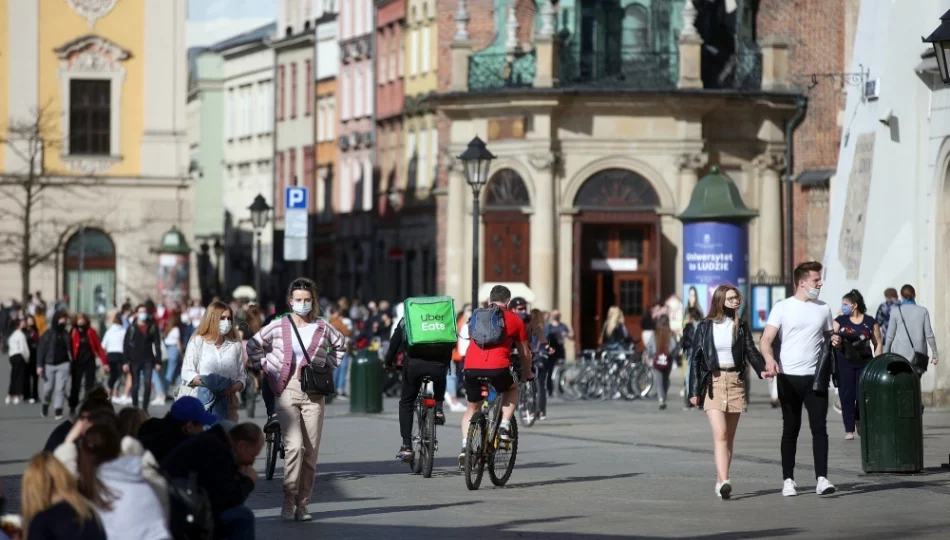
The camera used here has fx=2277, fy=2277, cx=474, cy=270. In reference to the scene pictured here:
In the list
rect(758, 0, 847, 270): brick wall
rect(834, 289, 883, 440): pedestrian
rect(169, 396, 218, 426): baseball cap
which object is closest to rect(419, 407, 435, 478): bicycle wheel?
rect(834, 289, 883, 440): pedestrian

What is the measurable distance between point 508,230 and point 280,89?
126 feet

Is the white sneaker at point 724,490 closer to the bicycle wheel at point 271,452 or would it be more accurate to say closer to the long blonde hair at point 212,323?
the long blonde hair at point 212,323

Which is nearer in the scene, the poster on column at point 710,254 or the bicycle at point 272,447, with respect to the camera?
the bicycle at point 272,447

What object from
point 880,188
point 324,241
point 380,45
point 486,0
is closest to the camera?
point 880,188

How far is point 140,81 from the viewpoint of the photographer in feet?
211

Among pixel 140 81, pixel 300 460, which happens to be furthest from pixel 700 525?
pixel 140 81

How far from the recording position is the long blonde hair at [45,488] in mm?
9195

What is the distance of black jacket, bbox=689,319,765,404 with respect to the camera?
17.5 m

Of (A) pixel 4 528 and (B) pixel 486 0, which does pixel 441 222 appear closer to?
(B) pixel 486 0

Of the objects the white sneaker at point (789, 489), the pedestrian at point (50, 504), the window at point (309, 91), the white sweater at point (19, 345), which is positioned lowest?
the white sneaker at point (789, 489)

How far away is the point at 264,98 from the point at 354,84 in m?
14.7

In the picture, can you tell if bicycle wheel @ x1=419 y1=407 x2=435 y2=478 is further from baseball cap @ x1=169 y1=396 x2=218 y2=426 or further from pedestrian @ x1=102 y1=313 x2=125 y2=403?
pedestrian @ x1=102 y1=313 x2=125 y2=403

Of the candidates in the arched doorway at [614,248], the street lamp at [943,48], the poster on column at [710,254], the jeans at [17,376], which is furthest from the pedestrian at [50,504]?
the arched doorway at [614,248]

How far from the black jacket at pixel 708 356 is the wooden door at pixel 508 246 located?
3411 cm
